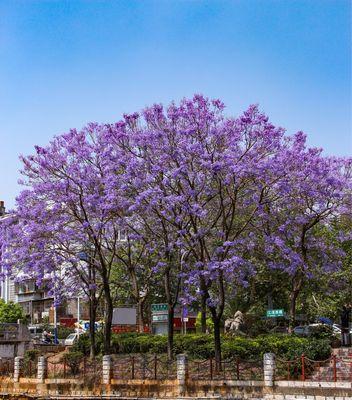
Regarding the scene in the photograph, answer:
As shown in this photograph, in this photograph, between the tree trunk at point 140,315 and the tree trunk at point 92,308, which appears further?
the tree trunk at point 140,315

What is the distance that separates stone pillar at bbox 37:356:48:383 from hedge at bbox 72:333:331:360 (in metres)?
4.07

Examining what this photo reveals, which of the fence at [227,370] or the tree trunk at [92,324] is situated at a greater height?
the tree trunk at [92,324]

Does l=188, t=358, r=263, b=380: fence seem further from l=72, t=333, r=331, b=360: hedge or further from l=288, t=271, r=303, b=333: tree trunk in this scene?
l=288, t=271, r=303, b=333: tree trunk

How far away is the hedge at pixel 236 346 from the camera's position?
32062 mm

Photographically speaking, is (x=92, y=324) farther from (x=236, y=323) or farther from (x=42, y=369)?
(x=236, y=323)

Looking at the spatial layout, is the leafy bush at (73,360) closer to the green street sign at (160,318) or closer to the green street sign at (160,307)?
the green street sign at (160,318)

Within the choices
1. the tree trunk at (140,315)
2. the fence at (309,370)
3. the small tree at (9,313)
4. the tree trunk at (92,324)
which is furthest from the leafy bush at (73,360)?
the small tree at (9,313)

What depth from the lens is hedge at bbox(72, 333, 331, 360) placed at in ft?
105

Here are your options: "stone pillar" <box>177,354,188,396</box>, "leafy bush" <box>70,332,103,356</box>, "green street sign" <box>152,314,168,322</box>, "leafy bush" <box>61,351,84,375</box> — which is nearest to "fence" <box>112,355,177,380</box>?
"stone pillar" <box>177,354,188,396</box>

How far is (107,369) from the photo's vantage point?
33938mm

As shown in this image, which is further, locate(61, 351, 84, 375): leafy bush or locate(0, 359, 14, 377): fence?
locate(0, 359, 14, 377): fence

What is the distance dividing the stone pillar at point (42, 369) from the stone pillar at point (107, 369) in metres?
5.05

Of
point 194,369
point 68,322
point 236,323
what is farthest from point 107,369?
point 68,322

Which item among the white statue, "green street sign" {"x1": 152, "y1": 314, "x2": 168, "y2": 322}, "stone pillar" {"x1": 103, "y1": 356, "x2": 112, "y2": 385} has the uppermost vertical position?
"green street sign" {"x1": 152, "y1": 314, "x2": 168, "y2": 322}
